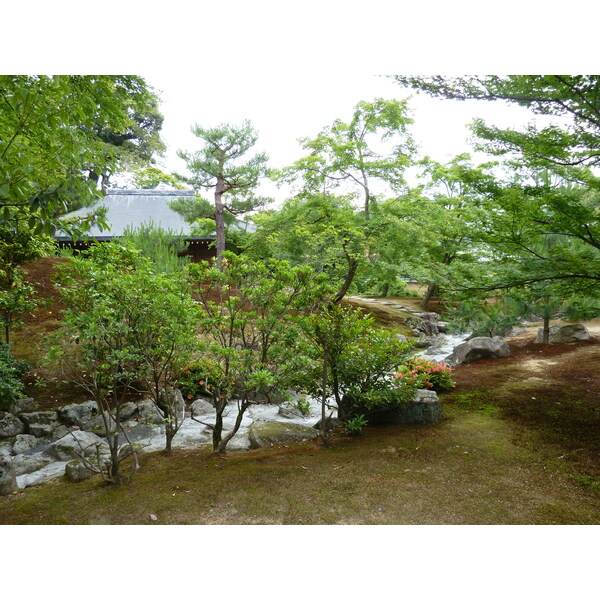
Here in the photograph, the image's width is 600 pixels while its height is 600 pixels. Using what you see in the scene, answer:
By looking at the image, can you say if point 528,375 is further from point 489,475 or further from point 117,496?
point 117,496

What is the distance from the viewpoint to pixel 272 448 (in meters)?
2.79

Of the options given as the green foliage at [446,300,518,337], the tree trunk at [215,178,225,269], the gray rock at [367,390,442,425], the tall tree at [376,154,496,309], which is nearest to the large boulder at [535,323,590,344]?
the green foliage at [446,300,518,337]

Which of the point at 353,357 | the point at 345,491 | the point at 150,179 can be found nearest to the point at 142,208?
the point at 150,179

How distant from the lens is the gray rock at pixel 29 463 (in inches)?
109

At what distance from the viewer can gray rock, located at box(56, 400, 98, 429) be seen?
3.58 m

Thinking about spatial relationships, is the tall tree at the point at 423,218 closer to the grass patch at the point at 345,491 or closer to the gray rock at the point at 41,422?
the grass patch at the point at 345,491

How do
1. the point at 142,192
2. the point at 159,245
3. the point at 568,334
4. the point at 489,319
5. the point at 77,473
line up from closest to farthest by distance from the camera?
the point at 77,473
the point at 568,334
the point at 489,319
the point at 159,245
the point at 142,192

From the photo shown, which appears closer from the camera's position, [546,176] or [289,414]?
[546,176]

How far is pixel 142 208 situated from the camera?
924 cm

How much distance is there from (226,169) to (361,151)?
2.46m

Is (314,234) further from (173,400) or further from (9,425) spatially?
(9,425)

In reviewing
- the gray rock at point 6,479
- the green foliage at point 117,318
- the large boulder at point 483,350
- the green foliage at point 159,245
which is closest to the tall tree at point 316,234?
the green foliage at point 159,245

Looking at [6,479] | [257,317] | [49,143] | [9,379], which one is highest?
[49,143]

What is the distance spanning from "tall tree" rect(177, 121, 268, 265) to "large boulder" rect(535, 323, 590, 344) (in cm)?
530
